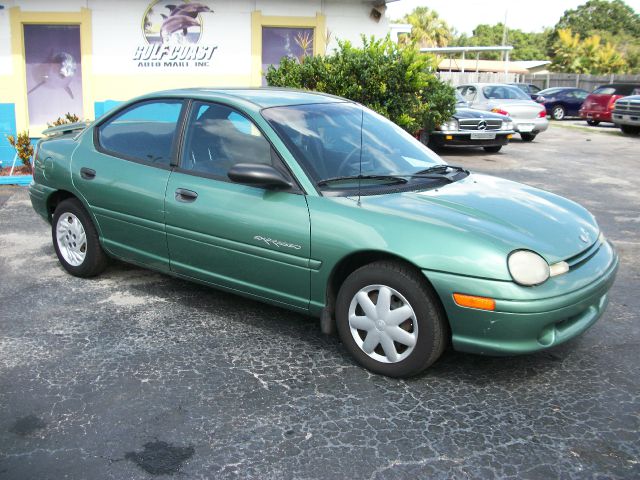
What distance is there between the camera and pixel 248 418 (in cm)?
345

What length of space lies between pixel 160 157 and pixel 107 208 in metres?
0.62

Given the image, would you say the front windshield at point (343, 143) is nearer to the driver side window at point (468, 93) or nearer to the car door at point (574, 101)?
the driver side window at point (468, 93)

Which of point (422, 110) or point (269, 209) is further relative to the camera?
point (422, 110)

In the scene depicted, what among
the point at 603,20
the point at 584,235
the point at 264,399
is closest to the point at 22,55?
the point at 264,399

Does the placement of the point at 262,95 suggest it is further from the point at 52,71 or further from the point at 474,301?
the point at 52,71

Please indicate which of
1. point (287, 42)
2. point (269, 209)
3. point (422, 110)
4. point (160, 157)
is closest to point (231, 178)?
point (269, 209)

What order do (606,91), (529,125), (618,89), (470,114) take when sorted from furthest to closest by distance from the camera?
(606,91)
(618,89)
(529,125)
(470,114)

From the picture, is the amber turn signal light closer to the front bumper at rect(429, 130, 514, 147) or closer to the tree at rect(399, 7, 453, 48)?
the front bumper at rect(429, 130, 514, 147)

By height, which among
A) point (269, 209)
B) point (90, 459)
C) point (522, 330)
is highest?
point (269, 209)

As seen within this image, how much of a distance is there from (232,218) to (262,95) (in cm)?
102

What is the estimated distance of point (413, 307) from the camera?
3.66m

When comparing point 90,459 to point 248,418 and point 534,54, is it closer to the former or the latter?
point 248,418

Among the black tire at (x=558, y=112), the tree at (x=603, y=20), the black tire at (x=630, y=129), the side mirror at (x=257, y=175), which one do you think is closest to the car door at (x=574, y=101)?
the black tire at (x=558, y=112)

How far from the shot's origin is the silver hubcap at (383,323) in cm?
373
